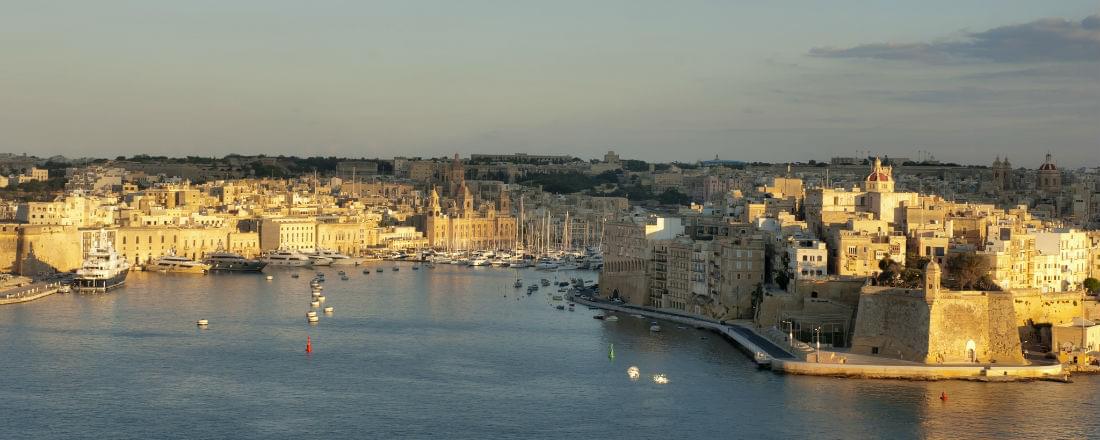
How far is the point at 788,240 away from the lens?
26.8 meters

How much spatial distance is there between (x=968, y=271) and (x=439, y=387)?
28.5 feet

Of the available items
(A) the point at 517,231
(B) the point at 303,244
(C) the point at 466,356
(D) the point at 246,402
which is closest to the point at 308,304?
(C) the point at 466,356

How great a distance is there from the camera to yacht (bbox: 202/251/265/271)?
43.3m

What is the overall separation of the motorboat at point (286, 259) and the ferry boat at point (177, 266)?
10.8 feet

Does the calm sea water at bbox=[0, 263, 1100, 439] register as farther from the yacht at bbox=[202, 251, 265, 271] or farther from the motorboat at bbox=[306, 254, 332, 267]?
the motorboat at bbox=[306, 254, 332, 267]

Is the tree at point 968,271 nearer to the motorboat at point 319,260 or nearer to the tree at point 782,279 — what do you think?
the tree at point 782,279

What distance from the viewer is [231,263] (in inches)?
1721

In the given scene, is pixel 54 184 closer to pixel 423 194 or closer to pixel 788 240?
pixel 423 194

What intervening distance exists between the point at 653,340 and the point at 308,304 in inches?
369

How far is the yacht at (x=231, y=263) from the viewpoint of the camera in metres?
43.3

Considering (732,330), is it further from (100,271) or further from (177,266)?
(177,266)

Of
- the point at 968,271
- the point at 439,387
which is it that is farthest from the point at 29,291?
the point at 968,271

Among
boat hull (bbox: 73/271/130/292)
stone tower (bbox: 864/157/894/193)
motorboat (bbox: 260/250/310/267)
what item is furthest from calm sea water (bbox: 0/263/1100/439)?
motorboat (bbox: 260/250/310/267)

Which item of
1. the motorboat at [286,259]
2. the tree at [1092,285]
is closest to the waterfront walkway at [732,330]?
the tree at [1092,285]
